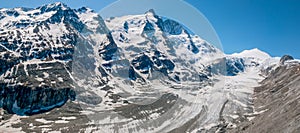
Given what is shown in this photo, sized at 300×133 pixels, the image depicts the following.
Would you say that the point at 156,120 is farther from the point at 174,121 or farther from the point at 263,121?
the point at 263,121

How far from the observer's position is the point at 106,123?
590 ft

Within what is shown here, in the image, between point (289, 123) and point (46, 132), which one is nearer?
point (289, 123)

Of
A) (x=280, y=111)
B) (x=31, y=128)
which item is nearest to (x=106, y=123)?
(x=31, y=128)

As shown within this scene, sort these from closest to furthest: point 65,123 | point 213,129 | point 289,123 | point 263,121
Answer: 1. point 289,123
2. point 263,121
3. point 213,129
4. point 65,123

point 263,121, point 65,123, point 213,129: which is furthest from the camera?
point 65,123

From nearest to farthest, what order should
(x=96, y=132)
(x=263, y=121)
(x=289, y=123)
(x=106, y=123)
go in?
(x=289, y=123) < (x=263, y=121) < (x=96, y=132) < (x=106, y=123)

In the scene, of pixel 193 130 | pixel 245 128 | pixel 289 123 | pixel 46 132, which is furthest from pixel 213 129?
pixel 46 132

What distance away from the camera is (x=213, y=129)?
152 m

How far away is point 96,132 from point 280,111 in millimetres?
83840

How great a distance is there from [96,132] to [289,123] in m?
91.6

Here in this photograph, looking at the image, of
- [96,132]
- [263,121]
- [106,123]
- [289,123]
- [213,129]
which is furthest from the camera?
[106,123]

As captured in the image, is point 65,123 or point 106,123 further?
point 65,123

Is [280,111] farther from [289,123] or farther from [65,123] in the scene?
[65,123]

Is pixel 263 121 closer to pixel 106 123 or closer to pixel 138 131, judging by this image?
pixel 138 131
